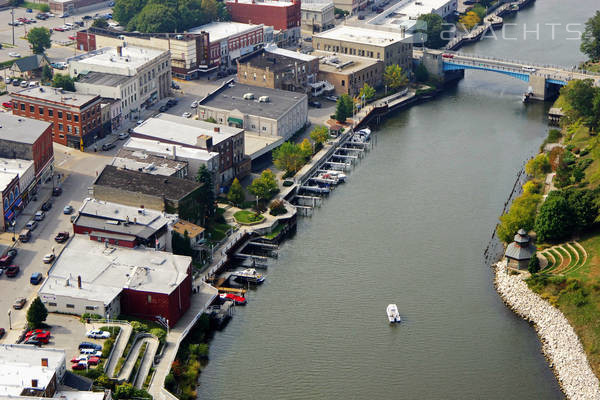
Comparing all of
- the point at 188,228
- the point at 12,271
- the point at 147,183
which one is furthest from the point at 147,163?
the point at 12,271

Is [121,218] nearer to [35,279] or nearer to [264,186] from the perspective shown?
[35,279]

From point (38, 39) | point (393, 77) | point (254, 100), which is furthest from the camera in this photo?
point (38, 39)

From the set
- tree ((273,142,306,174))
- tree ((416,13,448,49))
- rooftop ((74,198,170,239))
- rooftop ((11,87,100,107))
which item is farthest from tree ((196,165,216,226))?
tree ((416,13,448,49))

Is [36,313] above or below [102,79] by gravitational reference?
below

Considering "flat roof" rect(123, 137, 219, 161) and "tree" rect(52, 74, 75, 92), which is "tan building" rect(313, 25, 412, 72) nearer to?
"tree" rect(52, 74, 75, 92)

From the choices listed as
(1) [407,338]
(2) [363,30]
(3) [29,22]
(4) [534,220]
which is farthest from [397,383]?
(3) [29,22]

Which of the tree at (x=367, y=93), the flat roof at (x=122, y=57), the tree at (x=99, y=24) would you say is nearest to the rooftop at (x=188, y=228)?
the flat roof at (x=122, y=57)

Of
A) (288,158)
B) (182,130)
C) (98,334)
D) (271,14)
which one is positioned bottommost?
(98,334)

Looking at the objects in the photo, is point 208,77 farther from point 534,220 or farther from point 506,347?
point 506,347

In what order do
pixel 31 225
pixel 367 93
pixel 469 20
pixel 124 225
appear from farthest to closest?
pixel 469 20 < pixel 367 93 < pixel 31 225 < pixel 124 225
